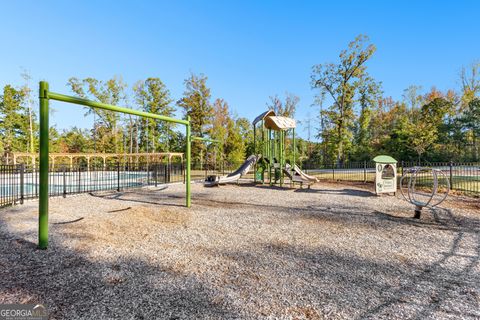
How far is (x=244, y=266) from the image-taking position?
298cm

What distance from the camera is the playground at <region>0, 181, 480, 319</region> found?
2148mm

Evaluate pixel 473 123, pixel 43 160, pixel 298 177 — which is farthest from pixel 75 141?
pixel 473 123

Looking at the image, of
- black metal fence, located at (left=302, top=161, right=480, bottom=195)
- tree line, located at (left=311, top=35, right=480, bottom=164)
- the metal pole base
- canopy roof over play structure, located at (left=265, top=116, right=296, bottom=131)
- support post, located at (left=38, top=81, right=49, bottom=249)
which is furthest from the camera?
tree line, located at (left=311, top=35, right=480, bottom=164)

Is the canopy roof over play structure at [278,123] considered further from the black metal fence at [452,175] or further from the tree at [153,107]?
the tree at [153,107]

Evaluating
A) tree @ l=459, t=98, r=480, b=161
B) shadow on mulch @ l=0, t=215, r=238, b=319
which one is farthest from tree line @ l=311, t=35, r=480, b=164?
shadow on mulch @ l=0, t=215, r=238, b=319

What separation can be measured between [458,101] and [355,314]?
3928 cm

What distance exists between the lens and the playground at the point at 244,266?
2148mm

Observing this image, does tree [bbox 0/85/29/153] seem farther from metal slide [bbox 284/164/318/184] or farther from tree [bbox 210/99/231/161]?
metal slide [bbox 284/164/318/184]

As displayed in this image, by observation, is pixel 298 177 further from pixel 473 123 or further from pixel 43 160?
pixel 473 123

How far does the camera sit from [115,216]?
17.5 ft

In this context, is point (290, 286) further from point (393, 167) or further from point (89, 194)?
point (89, 194)

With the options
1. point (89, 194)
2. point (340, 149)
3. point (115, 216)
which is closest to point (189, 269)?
point (115, 216)

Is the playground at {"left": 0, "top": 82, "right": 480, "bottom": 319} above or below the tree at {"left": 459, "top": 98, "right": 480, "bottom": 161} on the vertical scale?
below

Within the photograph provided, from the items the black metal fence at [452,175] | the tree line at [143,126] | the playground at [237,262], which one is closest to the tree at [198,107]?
the tree line at [143,126]
